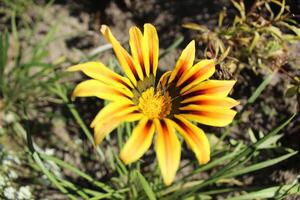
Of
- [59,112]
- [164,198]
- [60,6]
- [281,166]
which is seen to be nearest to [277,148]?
[281,166]

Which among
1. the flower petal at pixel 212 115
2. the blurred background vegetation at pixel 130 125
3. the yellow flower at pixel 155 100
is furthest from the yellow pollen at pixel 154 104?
the blurred background vegetation at pixel 130 125

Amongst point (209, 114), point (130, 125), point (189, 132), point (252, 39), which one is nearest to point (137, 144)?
point (189, 132)

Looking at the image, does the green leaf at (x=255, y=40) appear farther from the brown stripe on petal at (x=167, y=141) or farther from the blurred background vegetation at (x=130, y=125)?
the brown stripe on petal at (x=167, y=141)

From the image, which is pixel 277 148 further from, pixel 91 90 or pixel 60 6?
pixel 60 6

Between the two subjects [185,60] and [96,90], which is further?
[185,60]

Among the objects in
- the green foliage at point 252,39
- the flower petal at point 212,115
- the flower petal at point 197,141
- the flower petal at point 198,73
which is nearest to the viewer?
the flower petal at point 197,141

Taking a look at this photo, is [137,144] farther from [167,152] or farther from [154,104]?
[154,104]
